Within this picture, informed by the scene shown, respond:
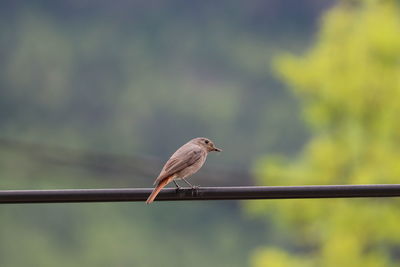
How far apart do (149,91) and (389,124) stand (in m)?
11.3

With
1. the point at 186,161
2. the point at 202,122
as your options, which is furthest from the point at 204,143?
the point at 202,122

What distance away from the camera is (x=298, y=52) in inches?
960

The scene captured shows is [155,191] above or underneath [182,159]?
above

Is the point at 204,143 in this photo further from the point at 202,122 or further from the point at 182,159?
the point at 202,122

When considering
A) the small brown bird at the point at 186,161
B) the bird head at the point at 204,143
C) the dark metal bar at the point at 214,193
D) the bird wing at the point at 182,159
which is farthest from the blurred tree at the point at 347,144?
the dark metal bar at the point at 214,193

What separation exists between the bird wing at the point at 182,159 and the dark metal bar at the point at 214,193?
3.70 ft

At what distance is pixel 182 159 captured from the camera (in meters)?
6.07

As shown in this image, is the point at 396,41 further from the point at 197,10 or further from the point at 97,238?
the point at 197,10

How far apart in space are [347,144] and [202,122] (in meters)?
8.80

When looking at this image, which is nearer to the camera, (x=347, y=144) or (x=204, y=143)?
(x=204, y=143)

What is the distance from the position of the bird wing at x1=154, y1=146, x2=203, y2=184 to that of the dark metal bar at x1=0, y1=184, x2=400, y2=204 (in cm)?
113

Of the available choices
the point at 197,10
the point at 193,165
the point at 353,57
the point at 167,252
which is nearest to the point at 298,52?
the point at 197,10

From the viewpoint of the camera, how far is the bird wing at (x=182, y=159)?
5.71 metres

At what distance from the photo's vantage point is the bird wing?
5715 mm
